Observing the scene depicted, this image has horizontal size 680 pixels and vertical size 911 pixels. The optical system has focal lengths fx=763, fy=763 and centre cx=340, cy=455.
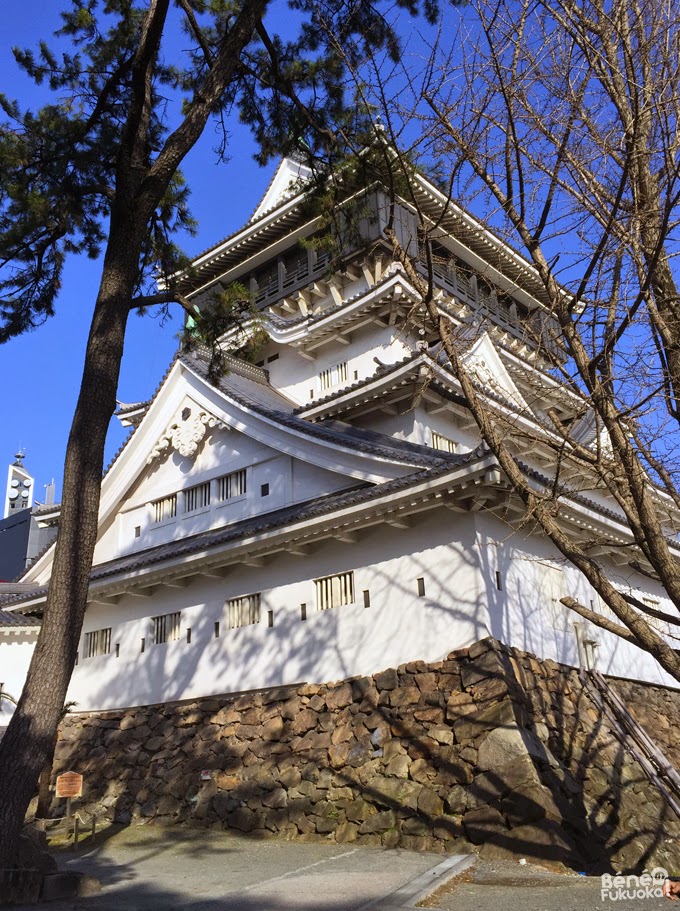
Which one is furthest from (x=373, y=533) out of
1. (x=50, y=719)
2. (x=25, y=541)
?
(x=25, y=541)

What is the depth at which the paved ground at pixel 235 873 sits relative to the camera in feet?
21.1

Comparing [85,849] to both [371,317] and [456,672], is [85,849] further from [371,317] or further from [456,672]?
[371,317]

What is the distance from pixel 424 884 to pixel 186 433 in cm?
995

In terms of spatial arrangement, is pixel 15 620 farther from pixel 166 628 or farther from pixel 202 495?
pixel 202 495

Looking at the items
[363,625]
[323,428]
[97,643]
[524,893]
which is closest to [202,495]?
[323,428]

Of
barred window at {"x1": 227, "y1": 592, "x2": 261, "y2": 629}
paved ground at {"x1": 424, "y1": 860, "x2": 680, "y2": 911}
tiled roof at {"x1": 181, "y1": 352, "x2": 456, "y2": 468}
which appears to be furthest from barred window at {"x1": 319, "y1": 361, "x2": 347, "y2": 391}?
paved ground at {"x1": 424, "y1": 860, "x2": 680, "y2": 911}

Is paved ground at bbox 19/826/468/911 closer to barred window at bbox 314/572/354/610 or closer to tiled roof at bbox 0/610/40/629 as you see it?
barred window at bbox 314/572/354/610

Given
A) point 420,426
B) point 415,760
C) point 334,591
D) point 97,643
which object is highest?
point 420,426

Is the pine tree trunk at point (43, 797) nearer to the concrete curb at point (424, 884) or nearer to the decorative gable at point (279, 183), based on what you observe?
the concrete curb at point (424, 884)

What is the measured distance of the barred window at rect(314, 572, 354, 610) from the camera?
36.2ft

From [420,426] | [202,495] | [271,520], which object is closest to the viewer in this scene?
[271,520]

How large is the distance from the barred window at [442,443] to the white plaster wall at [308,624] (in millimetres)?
3701

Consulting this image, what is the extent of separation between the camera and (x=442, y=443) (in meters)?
14.4

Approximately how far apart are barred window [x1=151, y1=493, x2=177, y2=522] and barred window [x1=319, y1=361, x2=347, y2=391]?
4.63 meters
